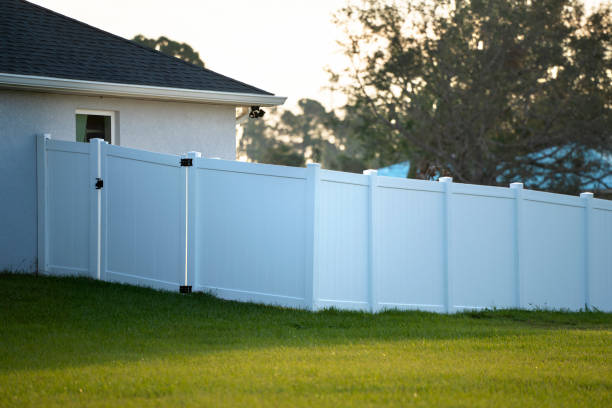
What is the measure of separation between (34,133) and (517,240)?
285 inches

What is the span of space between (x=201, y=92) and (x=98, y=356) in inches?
286

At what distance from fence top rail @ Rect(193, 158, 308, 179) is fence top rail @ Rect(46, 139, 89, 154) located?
204cm

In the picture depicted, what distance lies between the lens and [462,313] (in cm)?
1047

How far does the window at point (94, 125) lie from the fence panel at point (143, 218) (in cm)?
193

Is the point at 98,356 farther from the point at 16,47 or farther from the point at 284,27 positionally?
the point at 284,27

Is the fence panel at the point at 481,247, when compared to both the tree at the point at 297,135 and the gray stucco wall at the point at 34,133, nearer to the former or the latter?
the gray stucco wall at the point at 34,133

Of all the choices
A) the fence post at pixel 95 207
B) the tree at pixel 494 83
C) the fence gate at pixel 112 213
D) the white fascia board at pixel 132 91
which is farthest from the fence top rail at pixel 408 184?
the tree at pixel 494 83

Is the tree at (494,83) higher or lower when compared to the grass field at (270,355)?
higher

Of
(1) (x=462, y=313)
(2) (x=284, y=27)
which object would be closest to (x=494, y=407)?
(1) (x=462, y=313)

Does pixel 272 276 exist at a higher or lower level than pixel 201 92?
lower

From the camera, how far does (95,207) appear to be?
1112cm

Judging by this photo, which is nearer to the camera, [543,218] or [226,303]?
[226,303]

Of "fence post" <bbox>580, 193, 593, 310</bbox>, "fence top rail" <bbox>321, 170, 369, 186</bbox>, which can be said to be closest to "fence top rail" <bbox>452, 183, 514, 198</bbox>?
"fence top rail" <bbox>321, 170, 369, 186</bbox>

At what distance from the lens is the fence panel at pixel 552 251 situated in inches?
456
